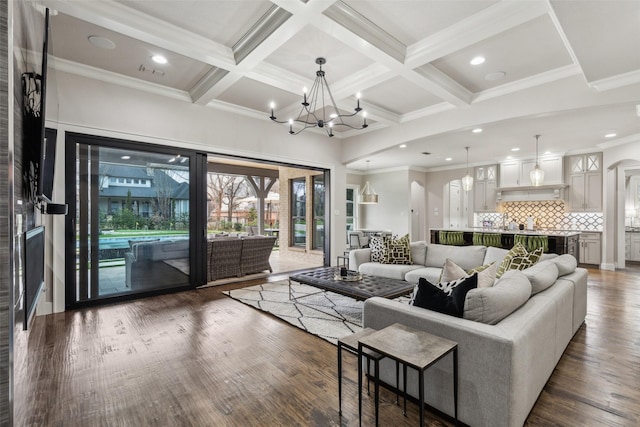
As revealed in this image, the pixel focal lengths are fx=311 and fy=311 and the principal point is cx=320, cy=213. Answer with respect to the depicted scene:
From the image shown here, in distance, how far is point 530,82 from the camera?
13.1 feet

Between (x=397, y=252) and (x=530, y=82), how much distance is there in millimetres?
2858

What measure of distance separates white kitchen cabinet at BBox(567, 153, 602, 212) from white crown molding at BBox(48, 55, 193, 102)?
836cm

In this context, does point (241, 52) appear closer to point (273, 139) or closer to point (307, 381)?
point (273, 139)

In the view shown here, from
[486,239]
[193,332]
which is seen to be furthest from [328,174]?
[193,332]

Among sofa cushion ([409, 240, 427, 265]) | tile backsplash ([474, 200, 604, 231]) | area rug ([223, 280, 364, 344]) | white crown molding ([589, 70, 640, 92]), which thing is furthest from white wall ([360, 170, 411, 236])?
white crown molding ([589, 70, 640, 92])

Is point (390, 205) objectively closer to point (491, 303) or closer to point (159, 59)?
point (159, 59)

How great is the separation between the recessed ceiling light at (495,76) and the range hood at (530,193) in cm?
491

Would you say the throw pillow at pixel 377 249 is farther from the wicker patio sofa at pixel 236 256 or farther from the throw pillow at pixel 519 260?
the wicker patio sofa at pixel 236 256

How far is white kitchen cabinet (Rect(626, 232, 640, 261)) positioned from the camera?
741 centimetres

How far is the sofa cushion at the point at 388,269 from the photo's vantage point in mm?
4379

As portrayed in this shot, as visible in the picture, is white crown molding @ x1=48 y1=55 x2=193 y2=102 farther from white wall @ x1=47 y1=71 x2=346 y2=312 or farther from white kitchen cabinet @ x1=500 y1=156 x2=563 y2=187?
white kitchen cabinet @ x1=500 y1=156 x2=563 y2=187

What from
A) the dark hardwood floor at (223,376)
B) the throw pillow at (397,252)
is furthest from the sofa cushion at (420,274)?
the dark hardwood floor at (223,376)

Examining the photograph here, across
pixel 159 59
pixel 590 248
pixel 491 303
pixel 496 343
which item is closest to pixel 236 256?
pixel 159 59

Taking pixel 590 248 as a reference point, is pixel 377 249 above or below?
above
